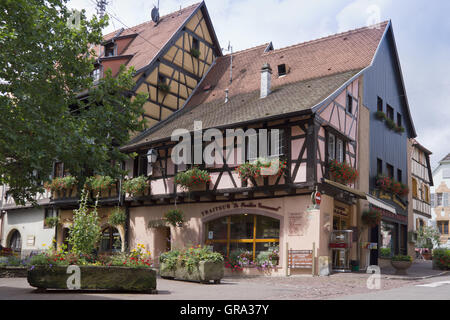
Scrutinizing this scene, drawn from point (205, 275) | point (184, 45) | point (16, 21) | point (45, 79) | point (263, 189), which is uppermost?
point (184, 45)

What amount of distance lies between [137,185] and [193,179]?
10.6 feet

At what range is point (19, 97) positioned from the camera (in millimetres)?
12180

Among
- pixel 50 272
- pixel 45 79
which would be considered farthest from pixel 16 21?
pixel 50 272

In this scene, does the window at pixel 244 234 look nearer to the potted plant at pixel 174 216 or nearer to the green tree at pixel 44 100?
the potted plant at pixel 174 216

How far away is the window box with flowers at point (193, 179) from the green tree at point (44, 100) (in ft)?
11.5

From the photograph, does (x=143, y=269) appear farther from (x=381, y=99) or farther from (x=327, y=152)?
(x=381, y=99)

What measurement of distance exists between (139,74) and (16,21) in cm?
1015

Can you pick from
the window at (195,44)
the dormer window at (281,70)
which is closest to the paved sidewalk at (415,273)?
the dormer window at (281,70)

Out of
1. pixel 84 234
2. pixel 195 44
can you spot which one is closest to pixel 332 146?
pixel 84 234

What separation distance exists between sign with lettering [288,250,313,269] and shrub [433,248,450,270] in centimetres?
805

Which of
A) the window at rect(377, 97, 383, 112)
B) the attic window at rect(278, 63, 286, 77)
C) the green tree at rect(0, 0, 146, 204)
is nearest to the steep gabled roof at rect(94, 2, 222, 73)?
the attic window at rect(278, 63, 286, 77)

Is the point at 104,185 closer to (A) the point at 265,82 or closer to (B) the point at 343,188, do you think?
(A) the point at 265,82

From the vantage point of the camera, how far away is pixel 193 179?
1814 cm

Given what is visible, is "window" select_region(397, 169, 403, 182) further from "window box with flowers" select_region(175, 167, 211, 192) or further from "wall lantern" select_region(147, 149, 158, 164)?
"wall lantern" select_region(147, 149, 158, 164)
